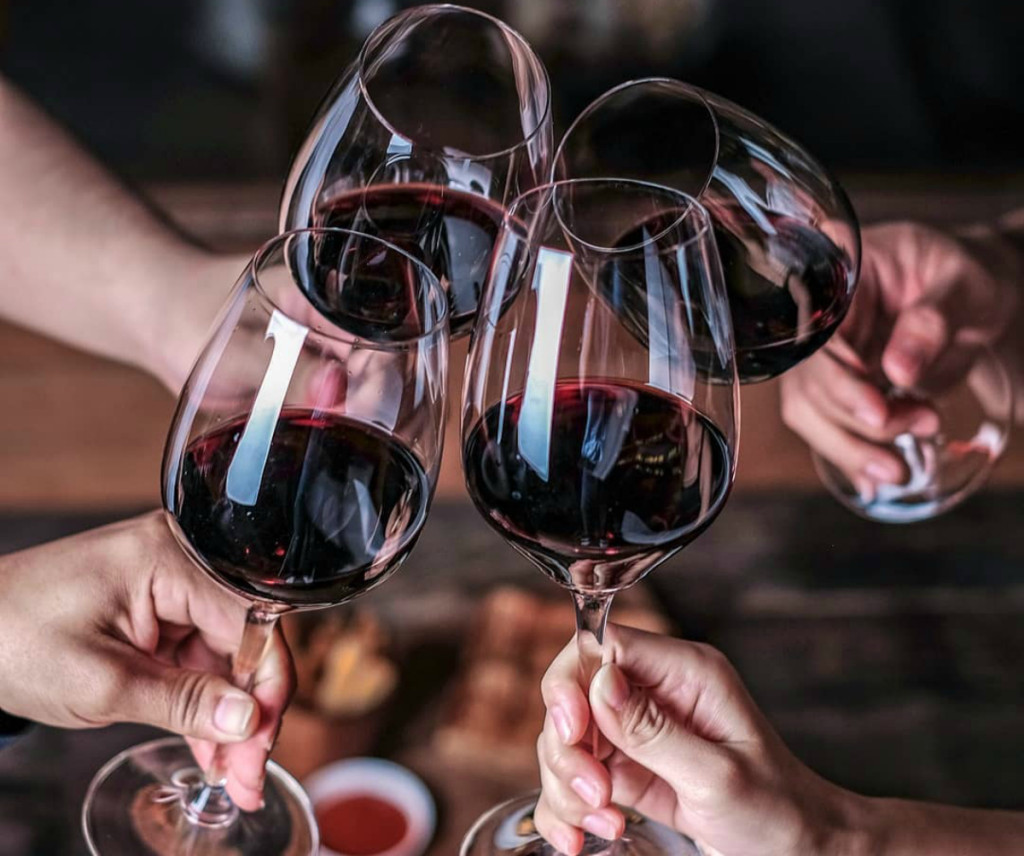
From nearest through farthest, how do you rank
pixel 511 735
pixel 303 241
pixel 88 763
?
1. pixel 303 241
2. pixel 88 763
3. pixel 511 735

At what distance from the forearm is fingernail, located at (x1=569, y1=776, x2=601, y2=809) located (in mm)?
193

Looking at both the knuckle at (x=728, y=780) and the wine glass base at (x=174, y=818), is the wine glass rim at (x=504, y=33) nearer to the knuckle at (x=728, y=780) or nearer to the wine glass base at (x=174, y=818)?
the knuckle at (x=728, y=780)

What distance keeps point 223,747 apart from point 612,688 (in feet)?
0.94

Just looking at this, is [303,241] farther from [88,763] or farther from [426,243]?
[88,763]

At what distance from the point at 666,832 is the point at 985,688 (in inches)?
34.4

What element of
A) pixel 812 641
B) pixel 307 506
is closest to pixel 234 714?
pixel 307 506

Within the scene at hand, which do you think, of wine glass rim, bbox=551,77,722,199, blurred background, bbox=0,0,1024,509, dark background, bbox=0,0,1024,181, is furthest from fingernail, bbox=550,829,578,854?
dark background, bbox=0,0,1024,181

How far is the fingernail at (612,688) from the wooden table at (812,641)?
2.64ft

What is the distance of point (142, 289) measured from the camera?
1098 millimetres

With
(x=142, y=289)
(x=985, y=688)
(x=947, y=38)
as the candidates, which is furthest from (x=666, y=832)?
(x=947, y=38)

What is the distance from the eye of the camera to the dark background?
2.45m

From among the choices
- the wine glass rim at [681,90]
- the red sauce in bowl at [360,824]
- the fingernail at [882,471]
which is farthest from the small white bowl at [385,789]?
the wine glass rim at [681,90]

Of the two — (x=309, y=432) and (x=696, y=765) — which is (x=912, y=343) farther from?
(x=309, y=432)

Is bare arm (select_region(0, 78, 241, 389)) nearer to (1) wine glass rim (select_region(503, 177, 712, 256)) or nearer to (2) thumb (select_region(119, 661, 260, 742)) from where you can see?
(2) thumb (select_region(119, 661, 260, 742))
